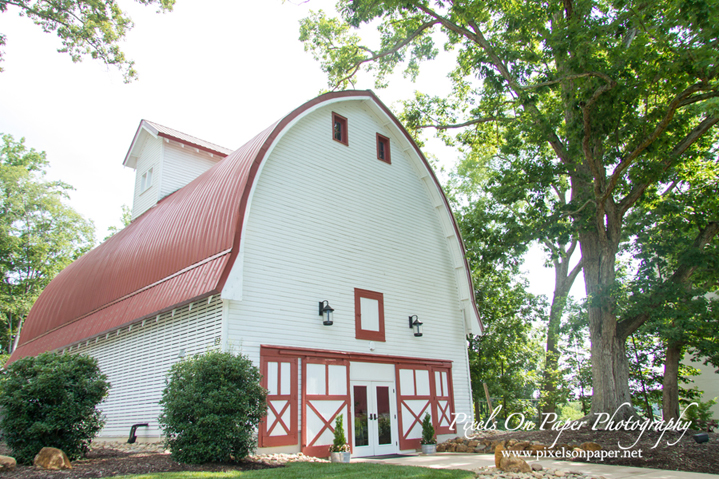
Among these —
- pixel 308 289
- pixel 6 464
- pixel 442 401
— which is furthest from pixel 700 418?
pixel 6 464

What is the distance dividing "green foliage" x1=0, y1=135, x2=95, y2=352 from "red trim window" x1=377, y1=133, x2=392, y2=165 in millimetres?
27094

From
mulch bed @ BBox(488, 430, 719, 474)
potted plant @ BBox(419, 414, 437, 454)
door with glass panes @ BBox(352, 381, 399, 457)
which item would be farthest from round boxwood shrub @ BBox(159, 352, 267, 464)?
mulch bed @ BBox(488, 430, 719, 474)

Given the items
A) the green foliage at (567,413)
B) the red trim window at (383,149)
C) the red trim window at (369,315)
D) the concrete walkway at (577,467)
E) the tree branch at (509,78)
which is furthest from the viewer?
the green foliage at (567,413)

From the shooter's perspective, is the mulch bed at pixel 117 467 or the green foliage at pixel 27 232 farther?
the green foliage at pixel 27 232

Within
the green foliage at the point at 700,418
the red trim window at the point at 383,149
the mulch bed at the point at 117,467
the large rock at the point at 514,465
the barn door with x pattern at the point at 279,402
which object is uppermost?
the red trim window at the point at 383,149

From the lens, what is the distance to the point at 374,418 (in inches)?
480

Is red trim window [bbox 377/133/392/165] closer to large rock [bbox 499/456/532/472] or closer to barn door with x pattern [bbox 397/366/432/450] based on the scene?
barn door with x pattern [bbox 397/366/432/450]

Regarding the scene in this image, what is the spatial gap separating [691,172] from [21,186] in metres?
→ 37.4

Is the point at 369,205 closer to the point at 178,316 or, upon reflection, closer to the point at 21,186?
the point at 178,316

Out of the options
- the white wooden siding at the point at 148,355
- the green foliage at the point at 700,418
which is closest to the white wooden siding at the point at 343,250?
the white wooden siding at the point at 148,355

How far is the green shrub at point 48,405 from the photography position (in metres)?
8.48

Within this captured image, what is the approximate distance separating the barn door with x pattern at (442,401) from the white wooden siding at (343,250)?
0.38 m

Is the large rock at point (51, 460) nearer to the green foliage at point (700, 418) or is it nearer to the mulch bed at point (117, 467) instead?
the mulch bed at point (117, 467)

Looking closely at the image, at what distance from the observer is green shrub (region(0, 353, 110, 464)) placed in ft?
27.8
